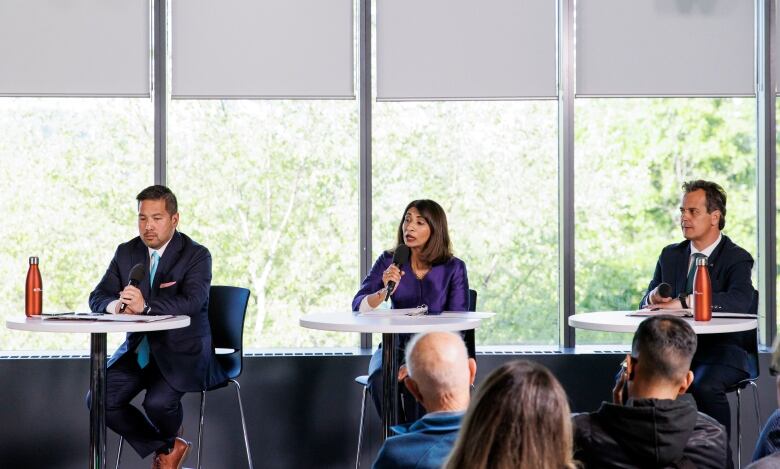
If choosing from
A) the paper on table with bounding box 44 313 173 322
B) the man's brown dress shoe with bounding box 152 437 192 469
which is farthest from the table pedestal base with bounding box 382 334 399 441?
the man's brown dress shoe with bounding box 152 437 192 469

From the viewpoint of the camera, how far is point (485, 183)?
5.39m

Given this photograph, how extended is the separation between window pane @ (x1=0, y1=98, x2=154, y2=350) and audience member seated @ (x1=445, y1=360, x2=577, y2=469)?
13.3ft

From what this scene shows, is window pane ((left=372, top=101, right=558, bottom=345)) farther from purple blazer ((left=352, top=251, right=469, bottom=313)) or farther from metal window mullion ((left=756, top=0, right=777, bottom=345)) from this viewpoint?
metal window mullion ((left=756, top=0, right=777, bottom=345))

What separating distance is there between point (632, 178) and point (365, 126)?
60.5 inches

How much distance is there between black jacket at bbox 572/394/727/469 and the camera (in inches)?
89.0

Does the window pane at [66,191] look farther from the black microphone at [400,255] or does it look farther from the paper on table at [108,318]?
the black microphone at [400,255]

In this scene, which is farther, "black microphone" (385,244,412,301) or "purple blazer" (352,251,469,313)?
"purple blazer" (352,251,469,313)

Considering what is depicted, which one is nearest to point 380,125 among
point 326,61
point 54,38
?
point 326,61

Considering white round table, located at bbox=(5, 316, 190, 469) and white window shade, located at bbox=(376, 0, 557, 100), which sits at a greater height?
white window shade, located at bbox=(376, 0, 557, 100)

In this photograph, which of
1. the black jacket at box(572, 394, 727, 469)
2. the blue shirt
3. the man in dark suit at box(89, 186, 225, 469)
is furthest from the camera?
the man in dark suit at box(89, 186, 225, 469)

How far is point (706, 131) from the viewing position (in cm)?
547

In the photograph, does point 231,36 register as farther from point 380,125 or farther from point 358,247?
point 358,247

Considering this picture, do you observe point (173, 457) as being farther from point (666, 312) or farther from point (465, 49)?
point (465, 49)

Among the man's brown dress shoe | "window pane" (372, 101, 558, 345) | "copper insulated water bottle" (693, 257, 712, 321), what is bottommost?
the man's brown dress shoe
